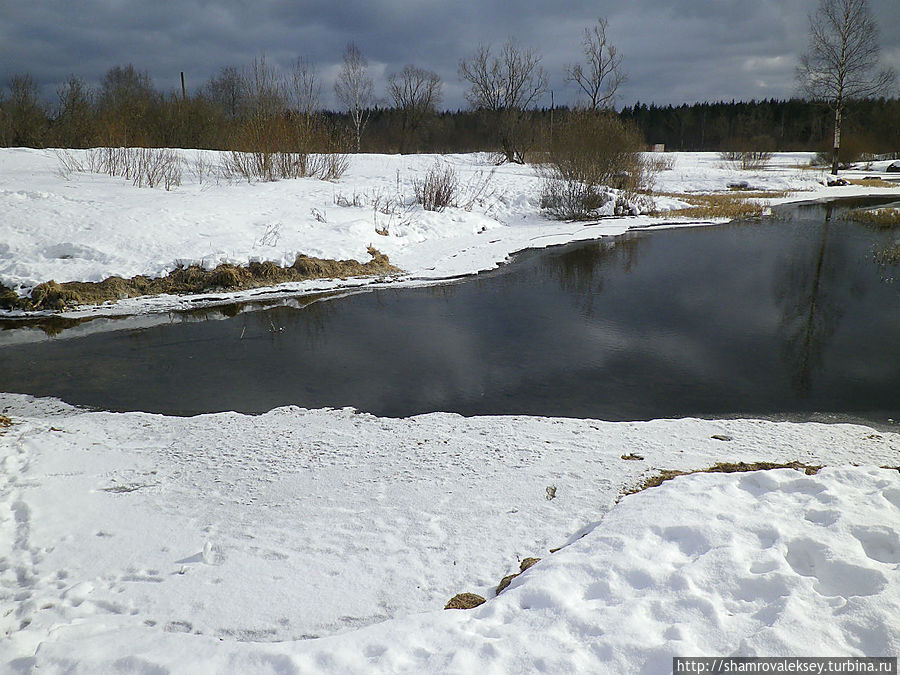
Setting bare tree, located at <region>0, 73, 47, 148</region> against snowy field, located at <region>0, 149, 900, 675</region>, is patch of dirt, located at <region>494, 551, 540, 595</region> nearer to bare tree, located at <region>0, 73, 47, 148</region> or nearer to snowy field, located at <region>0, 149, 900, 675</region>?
snowy field, located at <region>0, 149, 900, 675</region>

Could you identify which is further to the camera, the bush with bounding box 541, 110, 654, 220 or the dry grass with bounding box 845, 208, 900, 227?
the bush with bounding box 541, 110, 654, 220

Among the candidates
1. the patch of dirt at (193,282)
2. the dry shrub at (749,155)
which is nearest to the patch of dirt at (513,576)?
the patch of dirt at (193,282)

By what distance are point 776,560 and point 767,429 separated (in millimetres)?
2668

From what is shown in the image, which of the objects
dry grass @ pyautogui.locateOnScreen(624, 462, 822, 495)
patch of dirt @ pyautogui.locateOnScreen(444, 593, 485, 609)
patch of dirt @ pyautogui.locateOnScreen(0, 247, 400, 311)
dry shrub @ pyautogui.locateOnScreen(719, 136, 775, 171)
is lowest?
patch of dirt @ pyautogui.locateOnScreen(444, 593, 485, 609)

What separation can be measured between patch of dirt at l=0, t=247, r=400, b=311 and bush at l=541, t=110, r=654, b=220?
33.9ft

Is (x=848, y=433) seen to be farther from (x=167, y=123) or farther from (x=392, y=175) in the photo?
(x=167, y=123)

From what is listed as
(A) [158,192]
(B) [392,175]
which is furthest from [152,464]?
(B) [392,175]

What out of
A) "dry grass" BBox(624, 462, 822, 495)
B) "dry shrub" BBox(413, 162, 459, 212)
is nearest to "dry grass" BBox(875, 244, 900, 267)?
"dry grass" BBox(624, 462, 822, 495)

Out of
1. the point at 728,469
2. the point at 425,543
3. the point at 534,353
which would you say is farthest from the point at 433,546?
the point at 534,353

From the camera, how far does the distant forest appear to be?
82.6ft

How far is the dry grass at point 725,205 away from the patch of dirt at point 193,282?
1496 cm

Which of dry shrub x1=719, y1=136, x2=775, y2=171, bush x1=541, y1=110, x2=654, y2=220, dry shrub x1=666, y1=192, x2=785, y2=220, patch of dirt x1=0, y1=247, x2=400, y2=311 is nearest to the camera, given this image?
patch of dirt x1=0, y1=247, x2=400, y2=311

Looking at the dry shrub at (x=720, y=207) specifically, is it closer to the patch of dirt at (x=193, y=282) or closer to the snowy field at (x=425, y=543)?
the patch of dirt at (x=193, y=282)

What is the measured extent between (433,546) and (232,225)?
11.7 m
